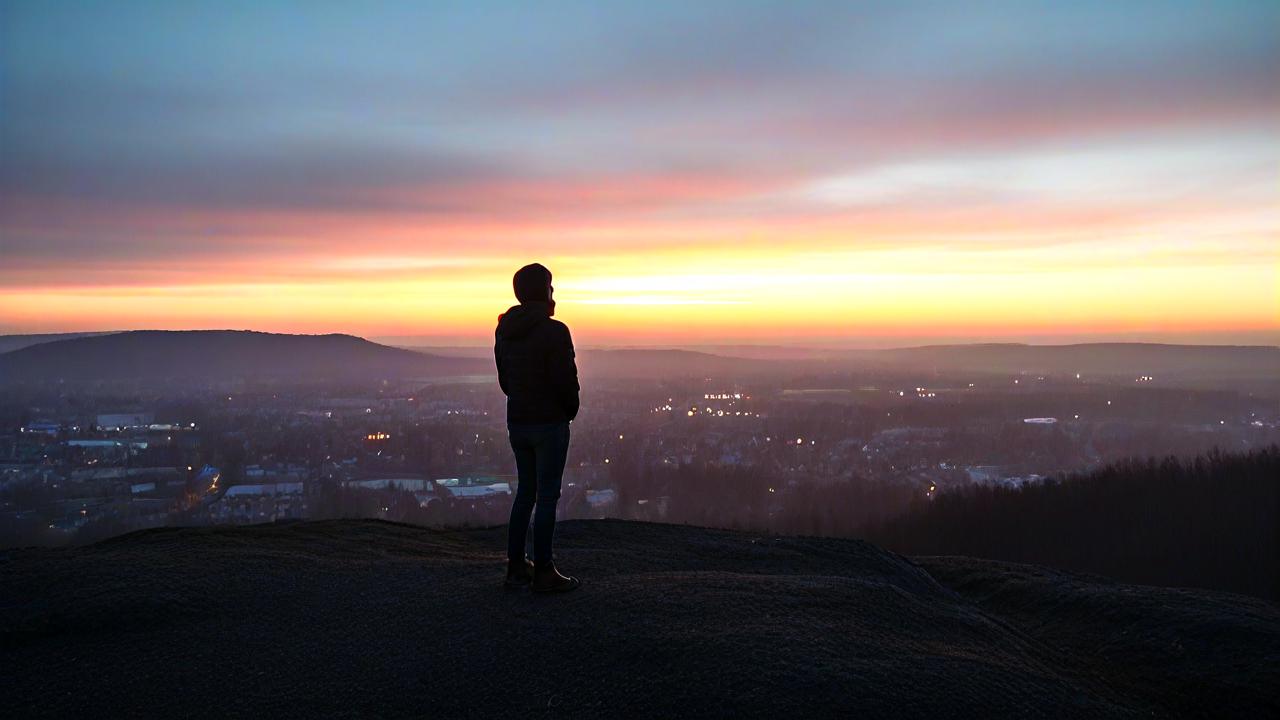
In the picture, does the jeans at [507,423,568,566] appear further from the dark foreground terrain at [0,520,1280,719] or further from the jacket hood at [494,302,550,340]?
the jacket hood at [494,302,550,340]

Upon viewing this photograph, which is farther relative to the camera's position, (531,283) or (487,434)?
(487,434)

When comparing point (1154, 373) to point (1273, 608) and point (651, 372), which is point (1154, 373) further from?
point (1273, 608)

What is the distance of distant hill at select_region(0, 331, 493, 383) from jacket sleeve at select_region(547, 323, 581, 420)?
100m

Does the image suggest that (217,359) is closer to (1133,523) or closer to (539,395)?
(1133,523)

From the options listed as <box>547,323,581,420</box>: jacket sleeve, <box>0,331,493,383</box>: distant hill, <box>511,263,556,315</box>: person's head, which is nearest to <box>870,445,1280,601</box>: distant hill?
<box>547,323,581,420</box>: jacket sleeve

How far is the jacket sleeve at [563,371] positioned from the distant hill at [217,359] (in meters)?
100

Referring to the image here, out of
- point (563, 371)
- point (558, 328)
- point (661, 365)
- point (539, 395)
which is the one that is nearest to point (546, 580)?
point (539, 395)

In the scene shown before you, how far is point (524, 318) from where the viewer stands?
7855 mm

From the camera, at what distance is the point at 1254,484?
42625 millimetres

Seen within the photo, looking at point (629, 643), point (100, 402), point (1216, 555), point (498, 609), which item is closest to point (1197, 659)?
point (629, 643)

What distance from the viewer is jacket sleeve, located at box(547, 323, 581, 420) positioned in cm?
779

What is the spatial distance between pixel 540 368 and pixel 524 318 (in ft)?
1.71

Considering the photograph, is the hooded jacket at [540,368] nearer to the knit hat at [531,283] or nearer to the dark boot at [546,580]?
the knit hat at [531,283]

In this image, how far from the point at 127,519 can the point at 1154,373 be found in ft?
477
